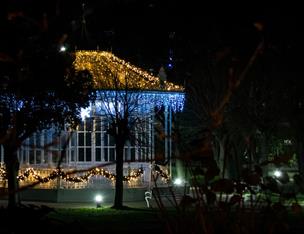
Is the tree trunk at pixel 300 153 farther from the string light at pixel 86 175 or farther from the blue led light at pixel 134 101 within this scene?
the string light at pixel 86 175

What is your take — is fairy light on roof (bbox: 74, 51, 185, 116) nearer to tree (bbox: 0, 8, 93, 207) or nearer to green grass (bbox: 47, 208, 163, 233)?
tree (bbox: 0, 8, 93, 207)

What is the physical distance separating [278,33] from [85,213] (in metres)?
12.8

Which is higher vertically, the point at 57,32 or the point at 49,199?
the point at 57,32

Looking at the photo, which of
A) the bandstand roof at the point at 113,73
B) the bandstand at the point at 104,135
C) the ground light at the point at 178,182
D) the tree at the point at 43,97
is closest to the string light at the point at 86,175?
the bandstand at the point at 104,135

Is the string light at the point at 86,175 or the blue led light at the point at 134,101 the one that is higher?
the blue led light at the point at 134,101

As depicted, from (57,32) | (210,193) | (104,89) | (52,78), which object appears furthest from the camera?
(104,89)

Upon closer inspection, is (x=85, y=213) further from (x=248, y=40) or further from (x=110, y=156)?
(x=248, y=40)

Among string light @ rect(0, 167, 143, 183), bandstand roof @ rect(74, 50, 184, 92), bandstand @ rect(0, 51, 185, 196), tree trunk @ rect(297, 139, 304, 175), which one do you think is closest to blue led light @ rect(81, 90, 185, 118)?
bandstand @ rect(0, 51, 185, 196)

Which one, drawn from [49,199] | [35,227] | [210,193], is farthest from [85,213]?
[210,193]

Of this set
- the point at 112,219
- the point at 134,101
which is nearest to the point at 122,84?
the point at 134,101

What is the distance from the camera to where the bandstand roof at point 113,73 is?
88.9 feet

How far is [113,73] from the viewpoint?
27531 mm

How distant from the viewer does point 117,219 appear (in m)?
20.8

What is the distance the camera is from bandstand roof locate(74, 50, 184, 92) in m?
27.1
